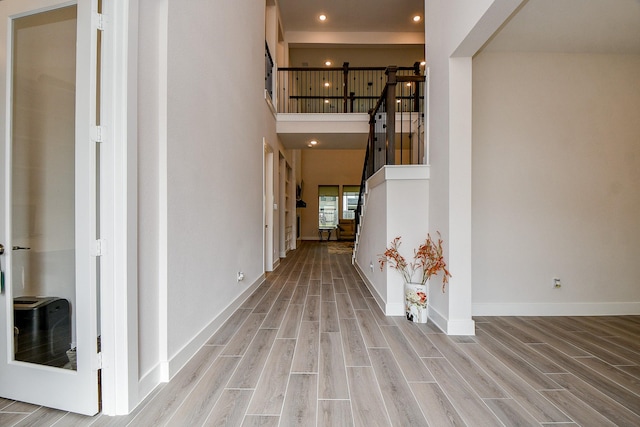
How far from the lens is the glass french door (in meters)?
1.54

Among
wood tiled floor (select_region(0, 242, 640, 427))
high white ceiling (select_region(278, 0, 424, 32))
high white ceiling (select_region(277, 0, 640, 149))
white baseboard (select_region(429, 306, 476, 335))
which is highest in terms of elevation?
high white ceiling (select_region(278, 0, 424, 32))

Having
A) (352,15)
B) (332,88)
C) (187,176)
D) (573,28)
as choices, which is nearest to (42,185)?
(187,176)

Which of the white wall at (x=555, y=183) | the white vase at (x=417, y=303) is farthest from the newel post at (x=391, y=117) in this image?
the white vase at (x=417, y=303)

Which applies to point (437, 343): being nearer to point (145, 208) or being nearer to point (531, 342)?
point (531, 342)

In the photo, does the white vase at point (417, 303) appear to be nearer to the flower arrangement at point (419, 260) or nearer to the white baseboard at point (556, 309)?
the flower arrangement at point (419, 260)

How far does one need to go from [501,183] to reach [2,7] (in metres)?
4.19

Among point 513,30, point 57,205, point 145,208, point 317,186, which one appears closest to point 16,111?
point 57,205

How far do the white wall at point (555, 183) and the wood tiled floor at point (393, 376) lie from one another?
0.30 m

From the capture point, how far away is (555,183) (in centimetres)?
318

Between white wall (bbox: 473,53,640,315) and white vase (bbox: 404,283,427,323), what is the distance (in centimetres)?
67

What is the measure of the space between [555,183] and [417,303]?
6.66ft

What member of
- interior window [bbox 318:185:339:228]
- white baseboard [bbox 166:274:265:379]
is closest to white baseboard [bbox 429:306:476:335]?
white baseboard [bbox 166:274:265:379]

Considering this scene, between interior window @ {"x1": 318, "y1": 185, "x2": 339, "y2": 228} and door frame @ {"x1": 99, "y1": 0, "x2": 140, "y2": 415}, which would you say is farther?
interior window @ {"x1": 318, "y1": 185, "x2": 339, "y2": 228}

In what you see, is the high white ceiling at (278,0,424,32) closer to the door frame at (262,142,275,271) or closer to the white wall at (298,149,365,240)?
the door frame at (262,142,275,271)
